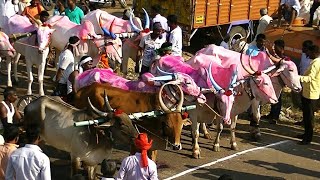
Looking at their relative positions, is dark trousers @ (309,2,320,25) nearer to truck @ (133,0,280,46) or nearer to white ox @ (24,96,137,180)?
truck @ (133,0,280,46)

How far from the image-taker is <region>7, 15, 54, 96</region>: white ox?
13.7 meters

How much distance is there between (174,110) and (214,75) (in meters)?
2.12

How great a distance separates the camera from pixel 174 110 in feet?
32.0

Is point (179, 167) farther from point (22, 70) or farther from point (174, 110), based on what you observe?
point (22, 70)

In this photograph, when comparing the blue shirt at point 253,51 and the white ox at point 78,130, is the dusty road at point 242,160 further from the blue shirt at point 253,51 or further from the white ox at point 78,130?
the blue shirt at point 253,51

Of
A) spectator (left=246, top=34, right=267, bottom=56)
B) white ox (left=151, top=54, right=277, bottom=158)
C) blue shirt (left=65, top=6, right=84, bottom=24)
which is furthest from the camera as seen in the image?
blue shirt (left=65, top=6, right=84, bottom=24)

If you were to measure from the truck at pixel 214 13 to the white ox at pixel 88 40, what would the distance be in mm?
4435

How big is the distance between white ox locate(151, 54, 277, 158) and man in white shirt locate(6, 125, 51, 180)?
467 centimetres

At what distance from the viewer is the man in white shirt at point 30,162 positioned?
7.16m

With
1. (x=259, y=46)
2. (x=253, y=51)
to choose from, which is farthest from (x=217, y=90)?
(x=259, y=46)

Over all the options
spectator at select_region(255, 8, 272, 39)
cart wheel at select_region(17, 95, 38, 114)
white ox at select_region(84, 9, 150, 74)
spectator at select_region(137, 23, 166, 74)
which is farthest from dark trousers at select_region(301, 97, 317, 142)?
cart wheel at select_region(17, 95, 38, 114)

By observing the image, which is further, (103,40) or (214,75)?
(103,40)

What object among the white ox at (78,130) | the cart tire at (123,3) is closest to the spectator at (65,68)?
the white ox at (78,130)

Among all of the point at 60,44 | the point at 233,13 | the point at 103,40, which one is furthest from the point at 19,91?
the point at 233,13
